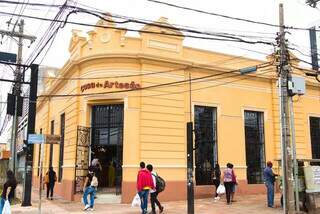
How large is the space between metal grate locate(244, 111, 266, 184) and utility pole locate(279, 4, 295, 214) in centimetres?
758

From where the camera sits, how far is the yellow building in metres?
17.6

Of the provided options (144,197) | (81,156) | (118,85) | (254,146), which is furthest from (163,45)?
(144,197)

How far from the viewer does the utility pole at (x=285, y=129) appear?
12.5 meters

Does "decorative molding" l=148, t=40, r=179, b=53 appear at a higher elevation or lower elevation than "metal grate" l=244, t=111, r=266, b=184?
higher

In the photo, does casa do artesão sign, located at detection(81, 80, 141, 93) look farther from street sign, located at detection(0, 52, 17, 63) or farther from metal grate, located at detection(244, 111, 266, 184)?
metal grate, located at detection(244, 111, 266, 184)

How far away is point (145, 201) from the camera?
44.9 feet

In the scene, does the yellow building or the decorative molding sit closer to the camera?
the yellow building

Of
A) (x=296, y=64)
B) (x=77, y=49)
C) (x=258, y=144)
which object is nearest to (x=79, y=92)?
(x=77, y=49)

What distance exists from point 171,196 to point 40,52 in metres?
7.88

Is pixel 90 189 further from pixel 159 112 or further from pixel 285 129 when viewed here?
pixel 285 129

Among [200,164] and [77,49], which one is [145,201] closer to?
[200,164]

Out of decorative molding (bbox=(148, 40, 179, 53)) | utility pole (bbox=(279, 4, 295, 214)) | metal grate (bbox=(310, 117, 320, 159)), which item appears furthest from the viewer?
metal grate (bbox=(310, 117, 320, 159))

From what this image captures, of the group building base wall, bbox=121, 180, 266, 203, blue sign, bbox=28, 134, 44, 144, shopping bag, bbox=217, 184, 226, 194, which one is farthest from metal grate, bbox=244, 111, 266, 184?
blue sign, bbox=28, 134, 44, 144

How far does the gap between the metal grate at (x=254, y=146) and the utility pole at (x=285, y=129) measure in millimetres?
7578
